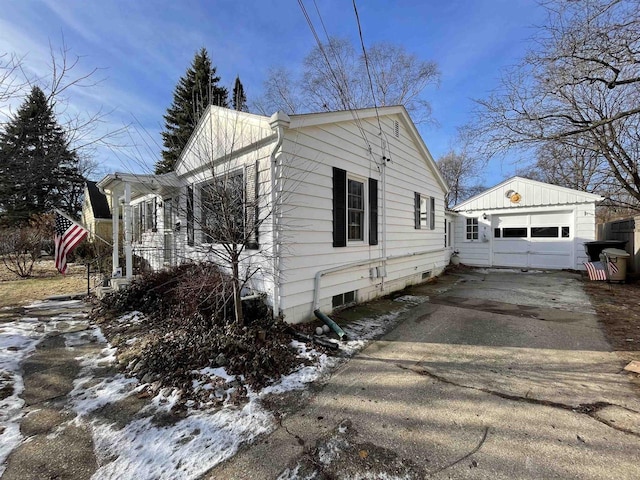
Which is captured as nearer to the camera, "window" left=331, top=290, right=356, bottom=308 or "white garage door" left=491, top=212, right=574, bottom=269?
"window" left=331, top=290, right=356, bottom=308

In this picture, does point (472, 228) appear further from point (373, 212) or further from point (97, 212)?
point (97, 212)

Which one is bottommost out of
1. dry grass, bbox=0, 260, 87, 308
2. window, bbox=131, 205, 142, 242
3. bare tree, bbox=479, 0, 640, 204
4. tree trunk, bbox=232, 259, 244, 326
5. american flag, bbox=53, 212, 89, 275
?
dry grass, bbox=0, 260, 87, 308

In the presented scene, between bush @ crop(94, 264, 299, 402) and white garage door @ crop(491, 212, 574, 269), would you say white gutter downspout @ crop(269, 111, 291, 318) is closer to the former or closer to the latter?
bush @ crop(94, 264, 299, 402)

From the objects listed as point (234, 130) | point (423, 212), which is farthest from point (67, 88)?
point (423, 212)

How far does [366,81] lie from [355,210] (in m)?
12.5

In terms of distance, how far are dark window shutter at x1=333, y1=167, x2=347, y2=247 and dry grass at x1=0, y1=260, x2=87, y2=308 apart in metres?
7.59

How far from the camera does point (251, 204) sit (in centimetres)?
425

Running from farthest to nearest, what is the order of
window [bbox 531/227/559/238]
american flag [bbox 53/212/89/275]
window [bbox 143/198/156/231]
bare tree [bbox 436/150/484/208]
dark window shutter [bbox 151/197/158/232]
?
1. bare tree [bbox 436/150/484/208]
2. window [bbox 531/227/559/238]
3. window [bbox 143/198/156/231]
4. dark window shutter [bbox 151/197/158/232]
5. american flag [bbox 53/212/89/275]

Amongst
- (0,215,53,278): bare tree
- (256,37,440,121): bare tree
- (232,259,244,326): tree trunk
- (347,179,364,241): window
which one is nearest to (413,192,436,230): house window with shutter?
(347,179,364,241): window

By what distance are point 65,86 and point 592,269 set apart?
13449 mm

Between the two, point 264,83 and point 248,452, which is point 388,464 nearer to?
point 248,452

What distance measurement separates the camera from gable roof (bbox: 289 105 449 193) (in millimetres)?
4696

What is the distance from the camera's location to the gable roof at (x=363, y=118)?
470cm

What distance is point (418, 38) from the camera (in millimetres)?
6395
